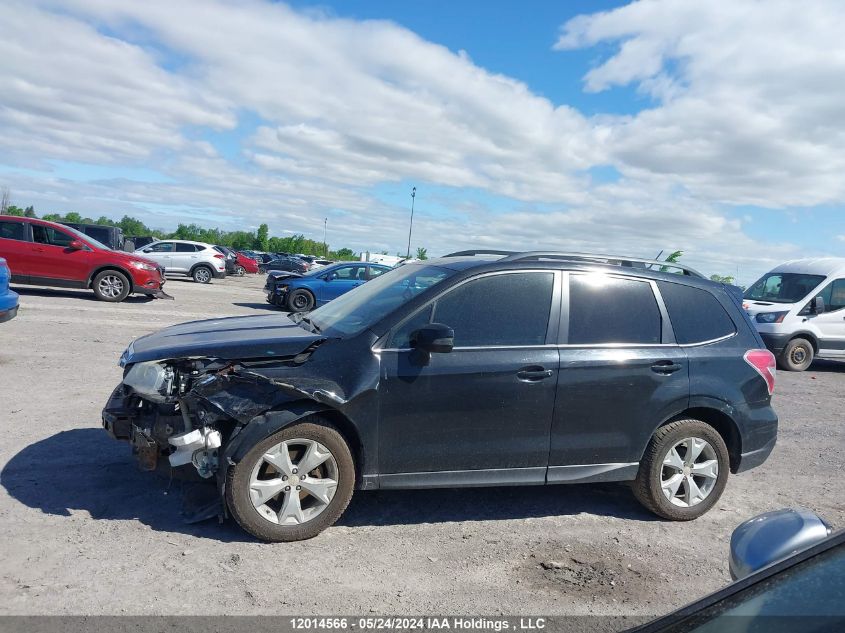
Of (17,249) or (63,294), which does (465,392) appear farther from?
(63,294)

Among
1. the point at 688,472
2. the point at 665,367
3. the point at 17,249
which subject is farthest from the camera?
the point at 17,249

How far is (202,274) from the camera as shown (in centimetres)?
2902

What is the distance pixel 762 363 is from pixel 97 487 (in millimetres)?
4914

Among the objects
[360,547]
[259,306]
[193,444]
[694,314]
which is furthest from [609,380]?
[259,306]

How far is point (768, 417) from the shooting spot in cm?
517

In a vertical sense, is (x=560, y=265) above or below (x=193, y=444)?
above

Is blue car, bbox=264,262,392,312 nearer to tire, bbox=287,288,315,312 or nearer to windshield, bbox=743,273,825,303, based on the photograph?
tire, bbox=287,288,315,312

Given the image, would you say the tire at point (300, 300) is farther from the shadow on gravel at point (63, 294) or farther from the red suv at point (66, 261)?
the red suv at point (66, 261)

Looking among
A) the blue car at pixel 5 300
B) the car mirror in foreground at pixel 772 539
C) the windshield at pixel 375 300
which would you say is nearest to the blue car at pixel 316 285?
the blue car at pixel 5 300

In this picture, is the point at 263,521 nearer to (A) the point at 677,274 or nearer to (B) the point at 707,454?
(B) the point at 707,454

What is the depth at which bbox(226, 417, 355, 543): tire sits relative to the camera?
3994mm

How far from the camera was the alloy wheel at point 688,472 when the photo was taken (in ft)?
16.0

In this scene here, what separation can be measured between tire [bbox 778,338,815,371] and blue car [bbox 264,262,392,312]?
9977mm

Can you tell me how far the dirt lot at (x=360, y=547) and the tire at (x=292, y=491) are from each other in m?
0.13
